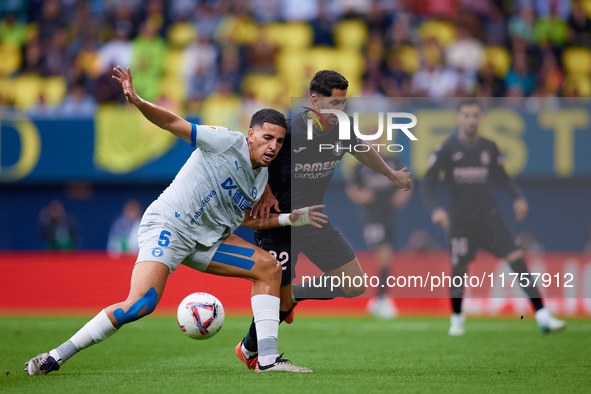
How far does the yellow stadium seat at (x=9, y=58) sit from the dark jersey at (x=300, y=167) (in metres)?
11.8

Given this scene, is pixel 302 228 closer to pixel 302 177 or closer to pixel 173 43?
pixel 302 177

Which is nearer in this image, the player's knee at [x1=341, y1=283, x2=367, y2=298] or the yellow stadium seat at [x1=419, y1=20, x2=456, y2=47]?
the player's knee at [x1=341, y1=283, x2=367, y2=298]

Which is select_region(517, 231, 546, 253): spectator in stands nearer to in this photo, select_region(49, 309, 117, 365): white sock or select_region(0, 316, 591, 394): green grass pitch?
select_region(0, 316, 591, 394): green grass pitch

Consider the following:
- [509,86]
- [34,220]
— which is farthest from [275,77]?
Answer: [34,220]

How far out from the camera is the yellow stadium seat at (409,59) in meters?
15.5

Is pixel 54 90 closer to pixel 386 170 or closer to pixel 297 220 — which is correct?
pixel 386 170

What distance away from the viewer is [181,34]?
16531 mm

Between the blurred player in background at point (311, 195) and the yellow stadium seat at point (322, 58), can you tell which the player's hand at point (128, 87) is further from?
the yellow stadium seat at point (322, 58)

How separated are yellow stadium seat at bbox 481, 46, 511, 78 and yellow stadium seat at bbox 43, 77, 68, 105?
8919 mm

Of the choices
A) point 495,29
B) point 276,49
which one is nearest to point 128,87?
point 276,49

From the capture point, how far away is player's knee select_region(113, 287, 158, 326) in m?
5.09

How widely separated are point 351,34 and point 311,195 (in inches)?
417

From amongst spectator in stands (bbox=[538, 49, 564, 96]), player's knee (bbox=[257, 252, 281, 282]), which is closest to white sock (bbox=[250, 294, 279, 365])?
player's knee (bbox=[257, 252, 281, 282])

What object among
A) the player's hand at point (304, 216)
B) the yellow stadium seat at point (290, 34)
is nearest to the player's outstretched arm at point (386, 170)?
the player's hand at point (304, 216)
